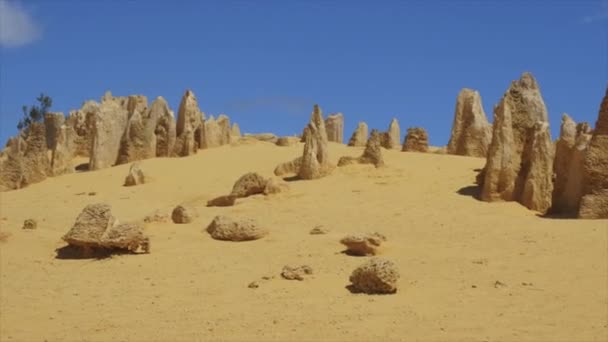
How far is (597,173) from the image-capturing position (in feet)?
44.4

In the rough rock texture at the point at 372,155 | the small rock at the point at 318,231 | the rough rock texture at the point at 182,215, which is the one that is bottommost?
the small rock at the point at 318,231

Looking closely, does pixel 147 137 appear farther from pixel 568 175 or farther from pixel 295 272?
pixel 295 272

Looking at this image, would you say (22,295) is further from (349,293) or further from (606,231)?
(606,231)

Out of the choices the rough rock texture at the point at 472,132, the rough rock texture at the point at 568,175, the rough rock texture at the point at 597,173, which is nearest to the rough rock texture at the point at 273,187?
the rough rock texture at the point at 568,175

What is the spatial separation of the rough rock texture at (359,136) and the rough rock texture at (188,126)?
18.8 feet

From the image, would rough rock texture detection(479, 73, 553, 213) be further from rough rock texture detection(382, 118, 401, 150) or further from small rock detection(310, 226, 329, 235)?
rough rock texture detection(382, 118, 401, 150)

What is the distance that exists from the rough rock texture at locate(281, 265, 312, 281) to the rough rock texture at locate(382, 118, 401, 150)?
57.4 feet

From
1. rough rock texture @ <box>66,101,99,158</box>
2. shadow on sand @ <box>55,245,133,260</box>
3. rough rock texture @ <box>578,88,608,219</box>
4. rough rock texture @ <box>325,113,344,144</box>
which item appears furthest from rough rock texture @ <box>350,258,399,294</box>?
rough rock texture @ <box>325,113,344,144</box>

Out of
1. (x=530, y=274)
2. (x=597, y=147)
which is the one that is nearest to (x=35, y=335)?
(x=530, y=274)

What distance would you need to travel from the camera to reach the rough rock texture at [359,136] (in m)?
29.5

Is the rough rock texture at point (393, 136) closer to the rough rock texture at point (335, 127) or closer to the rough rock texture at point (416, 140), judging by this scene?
the rough rock texture at point (416, 140)

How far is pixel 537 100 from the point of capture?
675 inches

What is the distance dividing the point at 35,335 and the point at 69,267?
2.59 meters

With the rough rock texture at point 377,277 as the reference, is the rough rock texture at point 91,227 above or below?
above
